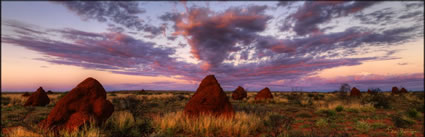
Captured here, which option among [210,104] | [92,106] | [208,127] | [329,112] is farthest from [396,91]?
[92,106]

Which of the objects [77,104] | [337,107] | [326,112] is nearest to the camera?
[77,104]

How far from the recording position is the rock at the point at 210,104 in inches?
362

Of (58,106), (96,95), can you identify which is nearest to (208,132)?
(96,95)

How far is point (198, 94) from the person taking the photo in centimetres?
981

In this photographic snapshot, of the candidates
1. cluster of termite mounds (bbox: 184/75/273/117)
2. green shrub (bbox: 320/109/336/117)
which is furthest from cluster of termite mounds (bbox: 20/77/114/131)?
green shrub (bbox: 320/109/336/117)

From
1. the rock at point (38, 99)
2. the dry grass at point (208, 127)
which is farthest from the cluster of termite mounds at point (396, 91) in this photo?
the rock at point (38, 99)

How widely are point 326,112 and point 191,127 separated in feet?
35.2

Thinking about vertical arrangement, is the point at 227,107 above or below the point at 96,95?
below

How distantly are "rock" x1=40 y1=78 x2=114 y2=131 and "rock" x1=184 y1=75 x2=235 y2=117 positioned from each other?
323 cm

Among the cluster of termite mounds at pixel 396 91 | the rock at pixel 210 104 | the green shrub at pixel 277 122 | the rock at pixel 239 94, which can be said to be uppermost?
the rock at pixel 210 104

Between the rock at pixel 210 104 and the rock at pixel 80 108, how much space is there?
3234mm

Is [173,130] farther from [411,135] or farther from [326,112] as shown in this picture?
[326,112]

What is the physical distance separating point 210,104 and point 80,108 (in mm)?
4810

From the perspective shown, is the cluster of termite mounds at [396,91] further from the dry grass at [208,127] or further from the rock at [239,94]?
the dry grass at [208,127]
